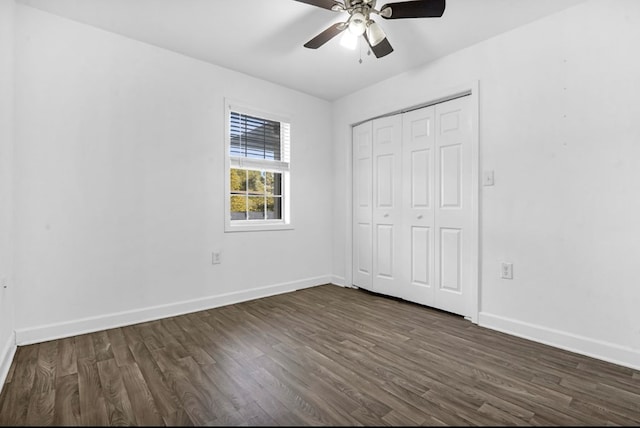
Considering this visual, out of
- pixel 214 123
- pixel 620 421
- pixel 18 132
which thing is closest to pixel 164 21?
pixel 214 123

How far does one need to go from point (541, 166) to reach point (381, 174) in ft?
5.31

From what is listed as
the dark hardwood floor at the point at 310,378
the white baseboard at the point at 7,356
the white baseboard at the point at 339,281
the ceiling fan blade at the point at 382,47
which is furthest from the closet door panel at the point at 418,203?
the white baseboard at the point at 7,356

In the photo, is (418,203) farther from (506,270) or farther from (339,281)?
(339,281)

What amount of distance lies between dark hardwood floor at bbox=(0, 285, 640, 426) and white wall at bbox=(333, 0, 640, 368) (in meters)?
0.26

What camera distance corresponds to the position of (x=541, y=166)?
8.07 ft

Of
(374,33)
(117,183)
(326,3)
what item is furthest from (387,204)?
(117,183)

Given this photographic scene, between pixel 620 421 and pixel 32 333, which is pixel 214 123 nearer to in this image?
pixel 32 333

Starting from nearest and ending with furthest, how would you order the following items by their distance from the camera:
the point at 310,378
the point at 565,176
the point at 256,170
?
1. the point at 310,378
2. the point at 565,176
3. the point at 256,170

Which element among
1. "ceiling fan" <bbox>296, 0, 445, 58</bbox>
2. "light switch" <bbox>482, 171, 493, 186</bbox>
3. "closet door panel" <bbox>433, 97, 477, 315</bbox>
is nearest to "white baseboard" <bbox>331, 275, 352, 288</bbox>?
"closet door panel" <bbox>433, 97, 477, 315</bbox>

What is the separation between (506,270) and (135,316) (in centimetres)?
320

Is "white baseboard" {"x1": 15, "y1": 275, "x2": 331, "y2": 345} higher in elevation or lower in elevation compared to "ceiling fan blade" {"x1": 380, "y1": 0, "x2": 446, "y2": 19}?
lower

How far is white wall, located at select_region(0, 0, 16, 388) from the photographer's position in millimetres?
1979

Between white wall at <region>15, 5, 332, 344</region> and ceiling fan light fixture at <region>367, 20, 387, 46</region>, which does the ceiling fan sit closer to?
ceiling fan light fixture at <region>367, 20, 387, 46</region>

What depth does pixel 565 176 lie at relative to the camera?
2348 millimetres
